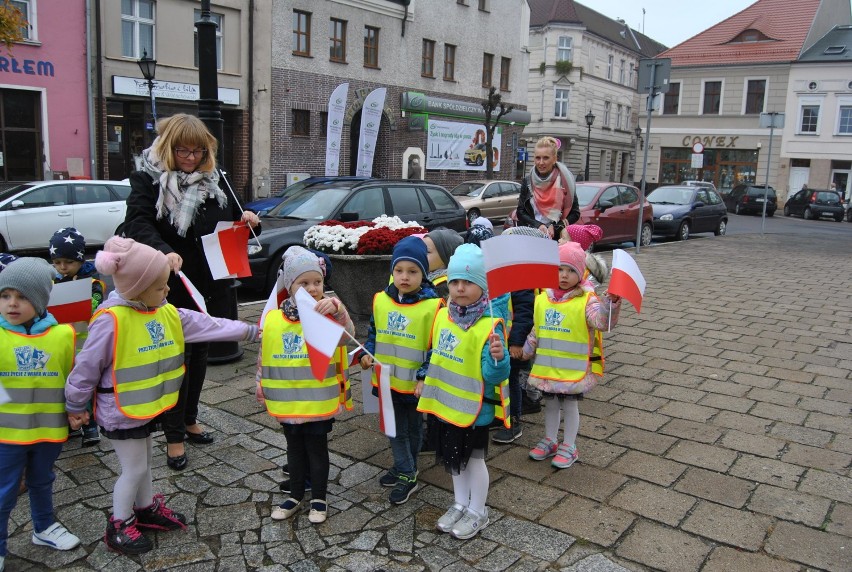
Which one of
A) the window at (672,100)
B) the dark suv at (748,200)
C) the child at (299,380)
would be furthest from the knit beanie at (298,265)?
the window at (672,100)

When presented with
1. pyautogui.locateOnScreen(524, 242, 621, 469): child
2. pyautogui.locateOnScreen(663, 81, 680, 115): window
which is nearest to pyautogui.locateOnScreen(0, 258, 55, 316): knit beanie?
pyautogui.locateOnScreen(524, 242, 621, 469): child

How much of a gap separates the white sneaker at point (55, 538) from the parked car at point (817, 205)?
37864mm

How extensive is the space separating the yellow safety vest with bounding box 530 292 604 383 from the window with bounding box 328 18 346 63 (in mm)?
24469

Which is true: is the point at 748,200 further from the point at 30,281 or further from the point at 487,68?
the point at 30,281

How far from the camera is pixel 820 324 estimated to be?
8.56 meters

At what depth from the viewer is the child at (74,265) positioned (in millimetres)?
4340

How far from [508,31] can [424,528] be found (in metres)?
34.2

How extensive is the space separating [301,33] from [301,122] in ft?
10.3

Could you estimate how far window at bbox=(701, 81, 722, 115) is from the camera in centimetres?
4700

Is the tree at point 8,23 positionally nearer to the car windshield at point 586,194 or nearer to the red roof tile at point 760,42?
the car windshield at point 586,194

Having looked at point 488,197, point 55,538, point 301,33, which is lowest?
point 55,538

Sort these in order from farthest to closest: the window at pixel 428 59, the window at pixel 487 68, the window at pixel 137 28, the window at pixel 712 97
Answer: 1. the window at pixel 712 97
2. the window at pixel 487 68
3. the window at pixel 428 59
4. the window at pixel 137 28

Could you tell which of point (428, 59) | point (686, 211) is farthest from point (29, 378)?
point (428, 59)

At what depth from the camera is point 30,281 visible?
309cm
